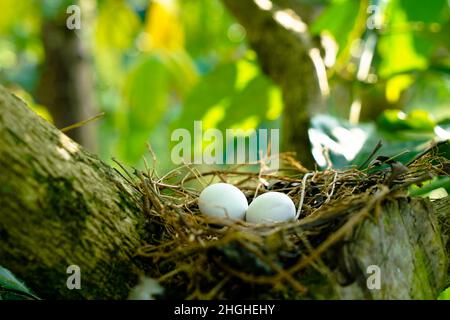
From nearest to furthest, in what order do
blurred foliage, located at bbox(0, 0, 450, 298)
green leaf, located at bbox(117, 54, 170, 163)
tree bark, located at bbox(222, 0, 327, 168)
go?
blurred foliage, located at bbox(0, 0, 450, 298) < tree bark, located at bbox(222, 0, 327, 168) < green leaf, located at bbox(117, 54, 170, 163)

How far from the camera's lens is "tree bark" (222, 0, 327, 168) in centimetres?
163

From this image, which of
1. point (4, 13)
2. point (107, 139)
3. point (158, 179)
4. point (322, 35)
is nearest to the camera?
point (158, 179)

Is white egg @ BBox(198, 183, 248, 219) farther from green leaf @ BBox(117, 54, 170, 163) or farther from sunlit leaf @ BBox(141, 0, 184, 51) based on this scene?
sunlit leaf @ BBox(141, 0, 184, 51)

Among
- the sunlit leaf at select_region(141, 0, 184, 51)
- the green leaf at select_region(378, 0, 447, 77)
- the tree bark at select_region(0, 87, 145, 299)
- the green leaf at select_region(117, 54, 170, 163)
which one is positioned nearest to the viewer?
the tree bark at select_region(0, 87, 145, 299)

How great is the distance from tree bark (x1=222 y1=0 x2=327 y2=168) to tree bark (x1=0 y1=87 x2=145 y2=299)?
83 centimetres

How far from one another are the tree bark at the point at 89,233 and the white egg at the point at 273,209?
16cm

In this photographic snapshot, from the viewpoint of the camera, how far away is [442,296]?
1092 millimetres

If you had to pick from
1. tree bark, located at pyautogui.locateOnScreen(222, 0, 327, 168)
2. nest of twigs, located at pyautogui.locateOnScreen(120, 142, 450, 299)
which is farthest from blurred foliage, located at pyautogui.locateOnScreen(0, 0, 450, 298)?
nest of twigs, located at pyautogui.locateOnScreen(120, 142, 450, 299)

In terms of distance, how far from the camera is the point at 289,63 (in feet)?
5.71

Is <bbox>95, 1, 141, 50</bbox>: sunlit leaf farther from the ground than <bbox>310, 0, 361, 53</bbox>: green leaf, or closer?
farther from the ground

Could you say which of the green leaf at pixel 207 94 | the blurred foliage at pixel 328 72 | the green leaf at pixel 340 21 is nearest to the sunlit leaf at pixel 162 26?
the blurred foliage at pixel 328 72
